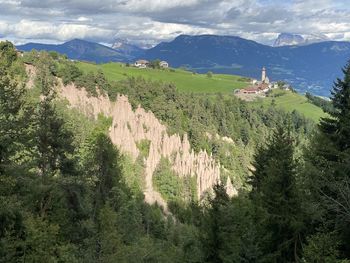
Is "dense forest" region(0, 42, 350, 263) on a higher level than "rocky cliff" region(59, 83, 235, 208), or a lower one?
higher

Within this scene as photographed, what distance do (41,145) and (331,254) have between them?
18.9 m

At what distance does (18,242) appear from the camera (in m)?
21.9

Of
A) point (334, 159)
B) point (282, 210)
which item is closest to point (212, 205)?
point (282, 210)

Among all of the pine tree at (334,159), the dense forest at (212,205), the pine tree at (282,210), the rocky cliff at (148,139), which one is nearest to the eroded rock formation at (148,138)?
the rocky cliff at (148,139)

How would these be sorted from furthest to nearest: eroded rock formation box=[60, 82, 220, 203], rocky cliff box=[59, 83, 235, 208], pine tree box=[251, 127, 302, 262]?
eroded rock formation box=[60, 82, 220, 203]
rocky cliff box=[59, 83, 235, 208]
pine tree box=[251, 127, 302, 262]

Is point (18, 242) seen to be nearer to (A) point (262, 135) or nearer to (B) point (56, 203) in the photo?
(B) point (56, 203)

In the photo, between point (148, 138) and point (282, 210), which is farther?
point (148, 138)

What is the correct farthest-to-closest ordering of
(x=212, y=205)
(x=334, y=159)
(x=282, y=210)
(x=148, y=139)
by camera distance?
(x=148, y=139), (x=212, y=205), (x=334, y=159), (x=282, y=210)

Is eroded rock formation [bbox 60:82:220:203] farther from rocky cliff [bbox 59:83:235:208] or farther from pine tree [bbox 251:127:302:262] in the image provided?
pine tree [bbox 251:127:302:262]

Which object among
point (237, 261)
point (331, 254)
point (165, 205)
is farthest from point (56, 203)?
A: point (165, 205)

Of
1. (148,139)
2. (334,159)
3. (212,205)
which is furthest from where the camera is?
(148,139)

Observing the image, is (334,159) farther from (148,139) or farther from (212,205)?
(148,139)

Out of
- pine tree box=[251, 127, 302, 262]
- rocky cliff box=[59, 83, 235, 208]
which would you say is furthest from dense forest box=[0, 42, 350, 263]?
rocky cliff box=[59, 83, 235, 208]

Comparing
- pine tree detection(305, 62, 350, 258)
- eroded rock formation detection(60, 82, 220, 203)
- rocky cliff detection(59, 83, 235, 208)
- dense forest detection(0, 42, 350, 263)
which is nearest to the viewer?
dense forest detection(0, 42, 350, 263)
